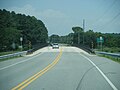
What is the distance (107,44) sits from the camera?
14225cm

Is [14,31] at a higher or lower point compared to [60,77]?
higher

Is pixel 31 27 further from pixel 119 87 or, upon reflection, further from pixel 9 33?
pixel 119 87

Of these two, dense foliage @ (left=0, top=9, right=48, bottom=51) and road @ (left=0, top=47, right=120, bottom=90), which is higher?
dense foliage @ (left=0, top=9, right=48, bottom=51)

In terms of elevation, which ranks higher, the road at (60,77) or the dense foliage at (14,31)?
the dense foliage at (14,31)

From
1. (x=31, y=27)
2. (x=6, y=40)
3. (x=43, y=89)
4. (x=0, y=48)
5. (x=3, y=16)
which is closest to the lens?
(x=43, y=89)

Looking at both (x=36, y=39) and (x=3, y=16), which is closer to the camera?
(x=3, y=16)

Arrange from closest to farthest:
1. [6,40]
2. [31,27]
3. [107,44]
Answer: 1. [6,40]
2. [31,27]
3. [107,44]

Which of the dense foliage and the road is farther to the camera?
the dense foliage

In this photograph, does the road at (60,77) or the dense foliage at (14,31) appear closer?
the road at (60,77)

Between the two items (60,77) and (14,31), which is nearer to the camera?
(60,77)

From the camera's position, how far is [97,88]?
8938mm

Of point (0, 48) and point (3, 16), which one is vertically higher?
point (3, 16)

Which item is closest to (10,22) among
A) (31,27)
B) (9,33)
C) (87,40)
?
(9,33)

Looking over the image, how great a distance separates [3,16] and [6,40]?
12577 millimetres
